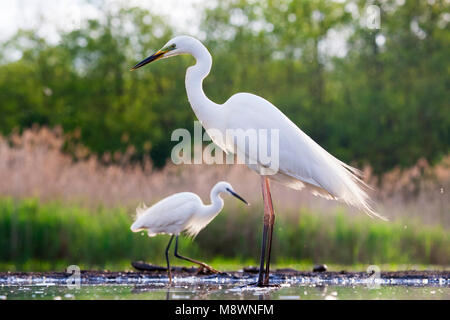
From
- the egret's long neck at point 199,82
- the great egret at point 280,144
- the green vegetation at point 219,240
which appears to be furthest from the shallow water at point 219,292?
the green vegetation at point 219,240

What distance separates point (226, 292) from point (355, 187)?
1.93 m

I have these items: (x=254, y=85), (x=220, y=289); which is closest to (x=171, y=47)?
(x=220, y=289)

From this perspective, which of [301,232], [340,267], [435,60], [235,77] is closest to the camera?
[340,267]

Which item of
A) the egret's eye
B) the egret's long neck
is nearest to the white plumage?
the egret's long neck

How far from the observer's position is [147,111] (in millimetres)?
22750

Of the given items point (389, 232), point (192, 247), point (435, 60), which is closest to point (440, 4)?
point (435, 60)

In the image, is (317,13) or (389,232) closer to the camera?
(389,232)

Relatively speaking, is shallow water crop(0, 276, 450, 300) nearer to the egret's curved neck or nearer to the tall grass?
the egret's curved neck

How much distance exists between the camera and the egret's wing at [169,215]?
766cm

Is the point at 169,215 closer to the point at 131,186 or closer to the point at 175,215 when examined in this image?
the point at 175,215

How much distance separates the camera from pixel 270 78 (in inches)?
954

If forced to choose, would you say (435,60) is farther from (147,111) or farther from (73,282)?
(73,282)

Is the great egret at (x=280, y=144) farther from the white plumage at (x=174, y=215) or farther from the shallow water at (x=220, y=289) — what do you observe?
the white plumage at (x=174, y=215)

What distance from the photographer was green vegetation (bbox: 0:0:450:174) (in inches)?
827
